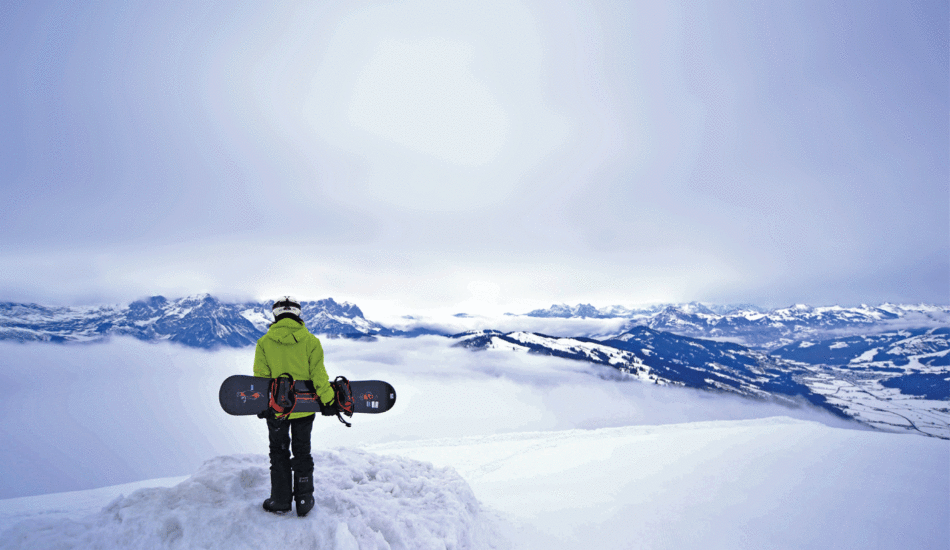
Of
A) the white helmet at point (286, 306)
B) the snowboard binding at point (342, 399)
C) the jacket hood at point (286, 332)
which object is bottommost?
the snowboard binding at point (342, 399)

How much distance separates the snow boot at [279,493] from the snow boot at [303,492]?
5.8 inches

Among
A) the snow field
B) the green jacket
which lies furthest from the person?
the snow field

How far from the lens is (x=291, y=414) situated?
695cm

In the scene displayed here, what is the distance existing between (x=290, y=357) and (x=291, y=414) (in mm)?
1026

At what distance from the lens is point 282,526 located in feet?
21.0

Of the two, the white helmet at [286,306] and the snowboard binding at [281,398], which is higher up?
the white helmet at [286,306]

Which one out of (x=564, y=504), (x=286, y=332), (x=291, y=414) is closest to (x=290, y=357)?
(x=286, y=332)

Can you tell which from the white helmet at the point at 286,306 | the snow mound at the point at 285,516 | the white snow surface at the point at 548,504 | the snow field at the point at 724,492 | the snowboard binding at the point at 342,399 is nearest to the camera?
the snow mound at the point at 285,516

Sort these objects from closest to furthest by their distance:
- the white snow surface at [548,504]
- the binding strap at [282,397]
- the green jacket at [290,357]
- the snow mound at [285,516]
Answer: the snow mound at [285,516] < the white snow surface at [548,504] < the binding strap at [282,397] < the green jacket at [290,357]

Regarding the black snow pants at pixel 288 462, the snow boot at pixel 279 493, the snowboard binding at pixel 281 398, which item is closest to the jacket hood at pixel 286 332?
the snowboard binding at pixel 281 398

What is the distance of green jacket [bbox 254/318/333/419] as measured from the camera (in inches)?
274

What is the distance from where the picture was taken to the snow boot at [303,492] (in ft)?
22.3

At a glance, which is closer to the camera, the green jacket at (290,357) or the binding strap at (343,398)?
the green jacket at (290,357)

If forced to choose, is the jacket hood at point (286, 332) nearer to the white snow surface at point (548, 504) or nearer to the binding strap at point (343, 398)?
the binding strap at point (343, 398)
